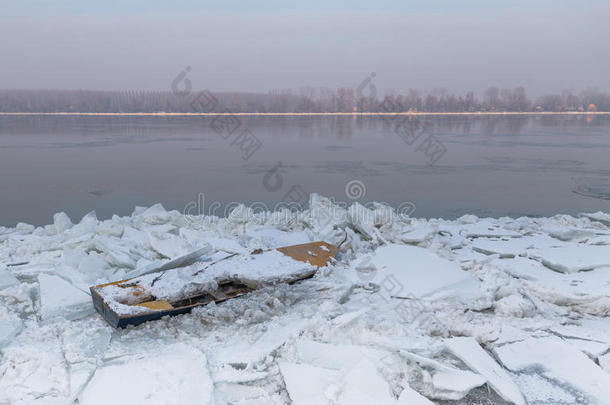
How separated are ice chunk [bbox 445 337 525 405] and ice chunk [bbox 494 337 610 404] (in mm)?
212

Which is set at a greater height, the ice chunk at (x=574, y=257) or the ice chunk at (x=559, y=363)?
the ice chunk at (x=574, y=257)

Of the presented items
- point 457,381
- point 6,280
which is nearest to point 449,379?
point 457,381

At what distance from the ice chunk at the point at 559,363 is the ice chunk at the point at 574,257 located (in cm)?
176

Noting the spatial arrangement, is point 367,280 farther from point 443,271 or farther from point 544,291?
point 544,291

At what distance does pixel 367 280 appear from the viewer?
539 centimetres

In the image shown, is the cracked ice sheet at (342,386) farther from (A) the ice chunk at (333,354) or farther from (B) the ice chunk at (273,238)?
(B) the ice chunk at (273,238)

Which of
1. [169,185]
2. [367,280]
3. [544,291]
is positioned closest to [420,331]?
[367,280]

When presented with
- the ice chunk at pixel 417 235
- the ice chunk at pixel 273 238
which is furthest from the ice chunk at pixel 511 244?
the ice chunk at pixel 273 238

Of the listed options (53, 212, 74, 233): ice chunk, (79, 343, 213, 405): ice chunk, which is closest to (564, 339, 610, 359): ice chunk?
(79, 343, 213, 405): ice chunk

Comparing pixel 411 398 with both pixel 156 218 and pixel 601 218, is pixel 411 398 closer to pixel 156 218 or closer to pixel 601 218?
pixel 156 218

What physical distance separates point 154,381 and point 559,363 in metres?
3.28

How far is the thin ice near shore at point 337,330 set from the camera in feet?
11.4

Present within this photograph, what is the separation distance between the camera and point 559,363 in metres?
3.84

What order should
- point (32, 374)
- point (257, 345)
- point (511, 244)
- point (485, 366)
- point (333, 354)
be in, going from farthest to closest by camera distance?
point (511, 244)
point (257, 345)
point (333, 354)
point (485, 366)
point (32, 374)
